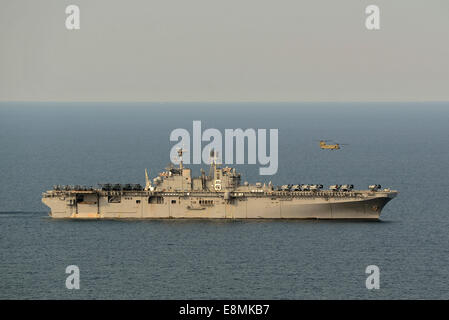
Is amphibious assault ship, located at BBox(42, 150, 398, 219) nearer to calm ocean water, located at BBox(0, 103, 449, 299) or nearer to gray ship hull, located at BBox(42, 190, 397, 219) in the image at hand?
gray ship hull, located at BBox(42, 190, 397, 219)

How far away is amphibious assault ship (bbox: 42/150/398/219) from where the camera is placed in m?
101

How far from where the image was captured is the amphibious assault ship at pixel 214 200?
101250mm

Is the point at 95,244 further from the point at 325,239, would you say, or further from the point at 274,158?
the point at 274,158

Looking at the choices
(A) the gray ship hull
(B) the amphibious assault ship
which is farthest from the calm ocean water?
(B) the amphibious assault ship

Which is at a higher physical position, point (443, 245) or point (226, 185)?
point (226, 185)

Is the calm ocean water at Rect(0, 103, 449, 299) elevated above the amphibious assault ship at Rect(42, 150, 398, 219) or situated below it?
below

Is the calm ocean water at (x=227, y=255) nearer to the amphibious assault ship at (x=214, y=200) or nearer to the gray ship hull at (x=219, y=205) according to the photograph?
the gray ship hull at (x=219, y=205)

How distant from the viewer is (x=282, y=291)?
7644 cm

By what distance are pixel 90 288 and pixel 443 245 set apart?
3379 centimetres

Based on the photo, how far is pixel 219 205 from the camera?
102 meters

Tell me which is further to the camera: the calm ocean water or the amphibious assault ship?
the amphibious assault ship

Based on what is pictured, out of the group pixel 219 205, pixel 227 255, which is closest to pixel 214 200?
pixel 219 205

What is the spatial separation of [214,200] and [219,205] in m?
0.73
